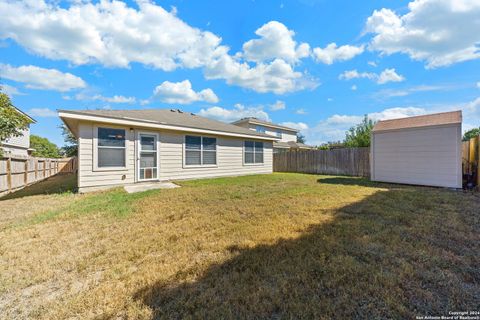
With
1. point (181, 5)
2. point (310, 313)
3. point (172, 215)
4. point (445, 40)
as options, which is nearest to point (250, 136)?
point (181, 5)

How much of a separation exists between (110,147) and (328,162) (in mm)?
12386

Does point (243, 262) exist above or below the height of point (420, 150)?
below

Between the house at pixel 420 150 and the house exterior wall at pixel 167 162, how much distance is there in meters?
6.63

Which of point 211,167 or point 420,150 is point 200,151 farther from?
point 420,150

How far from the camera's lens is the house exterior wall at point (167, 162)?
7.36 meters

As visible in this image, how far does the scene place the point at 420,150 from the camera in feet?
26.1

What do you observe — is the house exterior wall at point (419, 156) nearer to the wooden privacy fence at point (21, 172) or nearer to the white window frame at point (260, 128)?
the wooden privacy fence at point (21, 172)

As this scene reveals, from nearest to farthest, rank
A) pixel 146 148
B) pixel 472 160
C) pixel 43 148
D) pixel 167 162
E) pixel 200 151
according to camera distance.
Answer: pixel 472 160, pixel 146 148, pixel 167 162, pixel 200 151, pixel 43 148

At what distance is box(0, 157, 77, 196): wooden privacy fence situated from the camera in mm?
8117

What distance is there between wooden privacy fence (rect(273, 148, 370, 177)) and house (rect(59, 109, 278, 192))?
487 centimetres

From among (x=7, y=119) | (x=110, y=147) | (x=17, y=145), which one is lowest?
(x=110, y=147)

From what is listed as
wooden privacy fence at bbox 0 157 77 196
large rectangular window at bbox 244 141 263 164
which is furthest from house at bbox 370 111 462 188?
wooden privacy fence at bbox 0 157 77 196

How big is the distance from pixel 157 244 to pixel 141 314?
4.88ft

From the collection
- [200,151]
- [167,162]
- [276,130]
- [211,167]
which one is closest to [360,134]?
[276,130]
